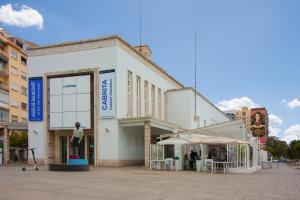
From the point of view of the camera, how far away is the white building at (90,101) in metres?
29.9

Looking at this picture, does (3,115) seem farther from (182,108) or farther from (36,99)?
(182,108)

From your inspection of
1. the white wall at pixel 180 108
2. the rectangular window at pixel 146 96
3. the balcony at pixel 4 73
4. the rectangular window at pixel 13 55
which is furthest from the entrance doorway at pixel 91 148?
the rectangular window at pixel 13 55

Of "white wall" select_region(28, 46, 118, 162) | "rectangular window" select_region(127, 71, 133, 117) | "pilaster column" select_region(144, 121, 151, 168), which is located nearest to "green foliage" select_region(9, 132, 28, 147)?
"white wall" select_region(28, 46, 118, 162)

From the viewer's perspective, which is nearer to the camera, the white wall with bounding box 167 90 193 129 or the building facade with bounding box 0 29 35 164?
the white wall with bounding box 167 90 193 129

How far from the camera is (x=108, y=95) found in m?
30.0

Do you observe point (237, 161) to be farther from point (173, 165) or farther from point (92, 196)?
point (92, 196)

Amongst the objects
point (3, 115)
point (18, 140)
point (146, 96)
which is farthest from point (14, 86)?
point (146, 96)

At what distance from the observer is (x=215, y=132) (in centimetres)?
2955

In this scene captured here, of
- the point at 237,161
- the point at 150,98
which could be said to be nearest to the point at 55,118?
the point at 150,98

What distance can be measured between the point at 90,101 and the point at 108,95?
1.73m

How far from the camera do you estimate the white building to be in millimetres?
29938

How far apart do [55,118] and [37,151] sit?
3220 millimetres

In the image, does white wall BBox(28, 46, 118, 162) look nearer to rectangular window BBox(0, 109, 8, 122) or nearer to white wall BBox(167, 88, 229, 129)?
white wall BBox(167, 88, 229, 129)

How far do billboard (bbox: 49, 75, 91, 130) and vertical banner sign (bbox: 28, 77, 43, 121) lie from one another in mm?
1058
